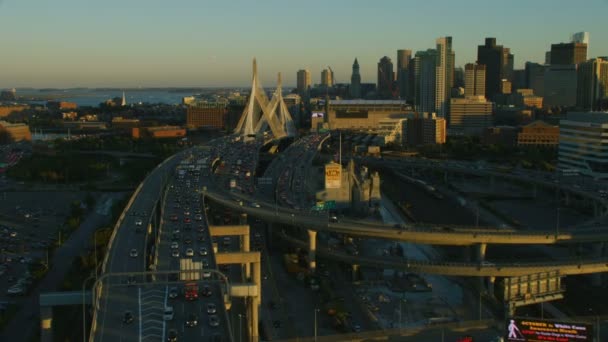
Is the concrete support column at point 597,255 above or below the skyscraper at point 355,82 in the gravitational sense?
below

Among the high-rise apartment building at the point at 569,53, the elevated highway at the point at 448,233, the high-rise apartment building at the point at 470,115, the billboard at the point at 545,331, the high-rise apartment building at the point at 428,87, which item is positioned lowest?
the elevated highway at the point at 448,233

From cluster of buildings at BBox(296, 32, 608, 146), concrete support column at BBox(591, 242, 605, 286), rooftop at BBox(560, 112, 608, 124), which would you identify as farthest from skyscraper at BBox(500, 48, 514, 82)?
concrete support column at BBox(591, 242, 605, 286)

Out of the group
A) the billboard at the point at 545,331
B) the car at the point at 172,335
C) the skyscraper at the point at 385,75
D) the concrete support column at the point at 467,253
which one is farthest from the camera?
the skyscraper at the point at 385,75

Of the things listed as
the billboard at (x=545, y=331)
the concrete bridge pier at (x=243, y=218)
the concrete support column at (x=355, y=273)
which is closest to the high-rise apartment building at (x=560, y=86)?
the concrete bridge pier at (x=243, y=218)

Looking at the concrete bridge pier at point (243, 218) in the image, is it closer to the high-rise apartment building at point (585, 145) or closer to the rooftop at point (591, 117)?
the high-rise apartment building at point (585, 145)

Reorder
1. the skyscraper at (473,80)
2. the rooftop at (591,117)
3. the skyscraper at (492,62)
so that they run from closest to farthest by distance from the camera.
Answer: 1. the rooftop at (591,117)
2. the skyscraper at (473,80)
3. the skyscraper at (492,62)

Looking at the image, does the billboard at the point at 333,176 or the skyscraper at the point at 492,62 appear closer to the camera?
the billboard at the point at 333,176

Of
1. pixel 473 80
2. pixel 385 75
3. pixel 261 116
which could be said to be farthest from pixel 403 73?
pixel 261 116

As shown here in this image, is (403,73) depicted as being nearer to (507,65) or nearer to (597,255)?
(507,65)
